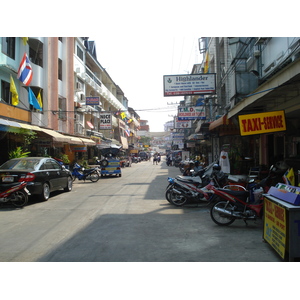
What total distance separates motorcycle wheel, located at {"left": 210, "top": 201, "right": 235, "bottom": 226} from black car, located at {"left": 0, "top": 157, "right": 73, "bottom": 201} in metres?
6.09

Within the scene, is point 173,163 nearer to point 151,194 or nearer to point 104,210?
point 151,194

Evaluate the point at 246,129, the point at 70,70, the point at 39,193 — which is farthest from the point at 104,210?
the point at 70,70

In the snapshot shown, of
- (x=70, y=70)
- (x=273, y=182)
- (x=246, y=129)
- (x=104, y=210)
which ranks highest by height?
(x=70, y=70)

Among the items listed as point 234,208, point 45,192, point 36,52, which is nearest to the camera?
point 234,208

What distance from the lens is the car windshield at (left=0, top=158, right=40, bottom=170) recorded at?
1023 centimetres

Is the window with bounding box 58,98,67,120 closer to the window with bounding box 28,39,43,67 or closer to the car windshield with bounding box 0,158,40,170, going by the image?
the window with bounding box 28,39,43,67

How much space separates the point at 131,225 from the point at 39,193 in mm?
4665

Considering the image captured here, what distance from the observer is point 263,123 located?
736cm

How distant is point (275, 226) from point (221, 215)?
1.98 m

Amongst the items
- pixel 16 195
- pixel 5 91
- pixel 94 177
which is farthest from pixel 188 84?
pixel 16 195

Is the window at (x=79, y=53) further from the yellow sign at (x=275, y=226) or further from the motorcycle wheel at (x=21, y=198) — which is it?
the yellow sign at (x=275, y=226)

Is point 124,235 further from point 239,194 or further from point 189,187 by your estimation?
point 189,187
